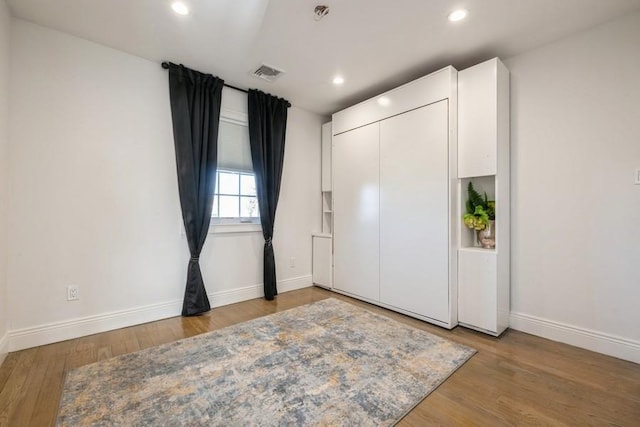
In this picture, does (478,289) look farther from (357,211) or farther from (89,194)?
(89,194)

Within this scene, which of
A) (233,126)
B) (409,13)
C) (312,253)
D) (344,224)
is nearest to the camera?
(409,13)

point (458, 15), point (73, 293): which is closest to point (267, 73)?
point (458, 15)

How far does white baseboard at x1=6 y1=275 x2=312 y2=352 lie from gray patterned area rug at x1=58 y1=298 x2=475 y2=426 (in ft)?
2.16

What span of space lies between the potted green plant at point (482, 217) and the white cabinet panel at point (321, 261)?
5.98 ft

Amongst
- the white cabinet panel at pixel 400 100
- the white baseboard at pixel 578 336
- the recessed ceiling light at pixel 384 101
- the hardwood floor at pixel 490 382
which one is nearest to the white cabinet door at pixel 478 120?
the white cabinet panel at pixel 400 100

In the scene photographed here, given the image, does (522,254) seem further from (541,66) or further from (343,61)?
(343,61)

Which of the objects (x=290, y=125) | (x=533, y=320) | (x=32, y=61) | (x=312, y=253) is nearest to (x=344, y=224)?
(x=312, y=253)

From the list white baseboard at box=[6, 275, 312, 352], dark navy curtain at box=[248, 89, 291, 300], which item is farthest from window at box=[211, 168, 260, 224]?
white baseboard at box=[6, 275, 312, 352]

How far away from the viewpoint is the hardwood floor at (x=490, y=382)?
57.9 inches

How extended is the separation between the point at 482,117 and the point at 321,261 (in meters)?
2.59

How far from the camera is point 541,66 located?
8.04ft

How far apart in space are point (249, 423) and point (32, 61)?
3.12 m

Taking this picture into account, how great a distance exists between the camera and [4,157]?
6.67ft

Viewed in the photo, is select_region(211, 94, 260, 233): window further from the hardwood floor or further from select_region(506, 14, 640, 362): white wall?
select_region(506, 14, 640, 362): white wall
